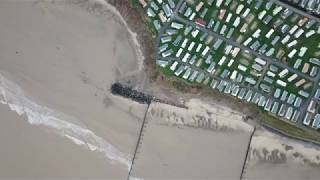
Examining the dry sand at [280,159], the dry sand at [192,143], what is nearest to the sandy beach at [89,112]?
the dry sand at [192,143]

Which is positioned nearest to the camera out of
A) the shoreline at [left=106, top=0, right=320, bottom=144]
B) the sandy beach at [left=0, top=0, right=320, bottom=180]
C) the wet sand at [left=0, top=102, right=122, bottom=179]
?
the shoreline at [left=106, top=0, right=320, bottom=144]

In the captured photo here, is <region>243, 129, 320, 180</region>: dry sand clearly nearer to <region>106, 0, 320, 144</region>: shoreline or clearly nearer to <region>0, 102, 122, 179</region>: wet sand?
<region>106, 0, 320, 144</region>: shoreline

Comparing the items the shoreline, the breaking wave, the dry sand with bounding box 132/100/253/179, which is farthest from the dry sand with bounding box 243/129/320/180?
the breaking wave

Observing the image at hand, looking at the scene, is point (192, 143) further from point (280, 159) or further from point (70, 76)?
point (70, 76)

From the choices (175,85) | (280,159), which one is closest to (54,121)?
(175,85)

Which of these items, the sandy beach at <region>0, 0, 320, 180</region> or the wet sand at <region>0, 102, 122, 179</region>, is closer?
the sandy beach at <region>0, 0, 320, 180</region>

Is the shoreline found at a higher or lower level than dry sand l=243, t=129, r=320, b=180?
higher

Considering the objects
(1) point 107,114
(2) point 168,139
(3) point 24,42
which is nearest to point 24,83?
(3) point 24,42

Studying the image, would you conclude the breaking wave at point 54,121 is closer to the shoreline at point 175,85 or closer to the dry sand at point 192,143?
the dry sand at point 192,143
